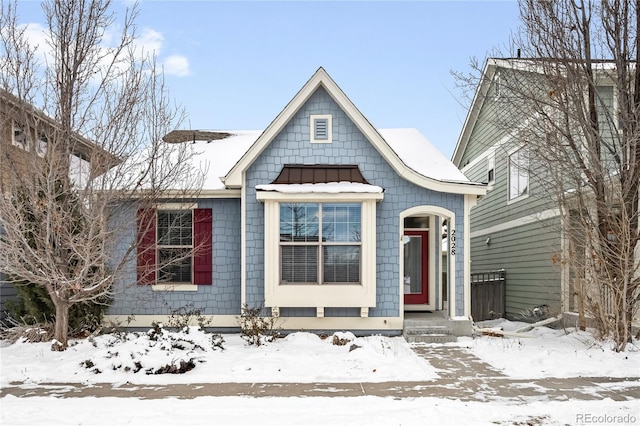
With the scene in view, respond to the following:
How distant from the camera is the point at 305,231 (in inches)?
435

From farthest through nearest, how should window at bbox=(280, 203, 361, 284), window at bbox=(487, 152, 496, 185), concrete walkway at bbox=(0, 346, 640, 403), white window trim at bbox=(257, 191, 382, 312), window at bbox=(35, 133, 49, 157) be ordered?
window at bbox=(487, 152, 496, 185), window at bbox=(280, 203, 361, 284), white window trim at bbox=(257, 191, 382, 312), window at bbox=(35, 133, 49, 157), concrete walkway at bbox=(0, 346, 640, 403)

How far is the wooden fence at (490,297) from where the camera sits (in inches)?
646

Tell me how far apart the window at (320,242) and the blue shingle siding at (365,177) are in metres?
0.62

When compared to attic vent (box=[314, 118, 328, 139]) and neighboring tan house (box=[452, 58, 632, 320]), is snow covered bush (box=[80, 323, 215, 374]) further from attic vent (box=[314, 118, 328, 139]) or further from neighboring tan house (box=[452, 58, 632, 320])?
neighboring tan house (box=[452, 58, 632, 320])

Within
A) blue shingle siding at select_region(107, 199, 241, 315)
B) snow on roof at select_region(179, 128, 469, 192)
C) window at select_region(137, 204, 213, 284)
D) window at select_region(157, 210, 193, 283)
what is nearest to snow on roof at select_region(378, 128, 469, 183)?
snow on roof at select_region(179, 128, 469, 192)

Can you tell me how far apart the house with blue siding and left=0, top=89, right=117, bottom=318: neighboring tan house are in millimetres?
2252

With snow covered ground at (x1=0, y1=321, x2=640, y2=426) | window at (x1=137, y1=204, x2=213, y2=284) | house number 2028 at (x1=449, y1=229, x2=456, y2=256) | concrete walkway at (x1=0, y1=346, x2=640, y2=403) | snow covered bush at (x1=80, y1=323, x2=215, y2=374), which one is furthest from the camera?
window at (x1=137, y1=204, x2=213, y2=284)

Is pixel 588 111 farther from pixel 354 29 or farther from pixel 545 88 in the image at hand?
pixel 354 29

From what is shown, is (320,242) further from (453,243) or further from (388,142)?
(388,142)

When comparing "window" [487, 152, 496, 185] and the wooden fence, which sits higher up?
"window" [487, 152, 496, 185]

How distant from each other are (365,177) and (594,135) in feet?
14.4

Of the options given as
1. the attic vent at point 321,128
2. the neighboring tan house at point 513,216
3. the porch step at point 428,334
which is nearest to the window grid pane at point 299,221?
the attic vent at point 321,128

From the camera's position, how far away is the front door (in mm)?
12914

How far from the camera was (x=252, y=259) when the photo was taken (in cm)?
1135
